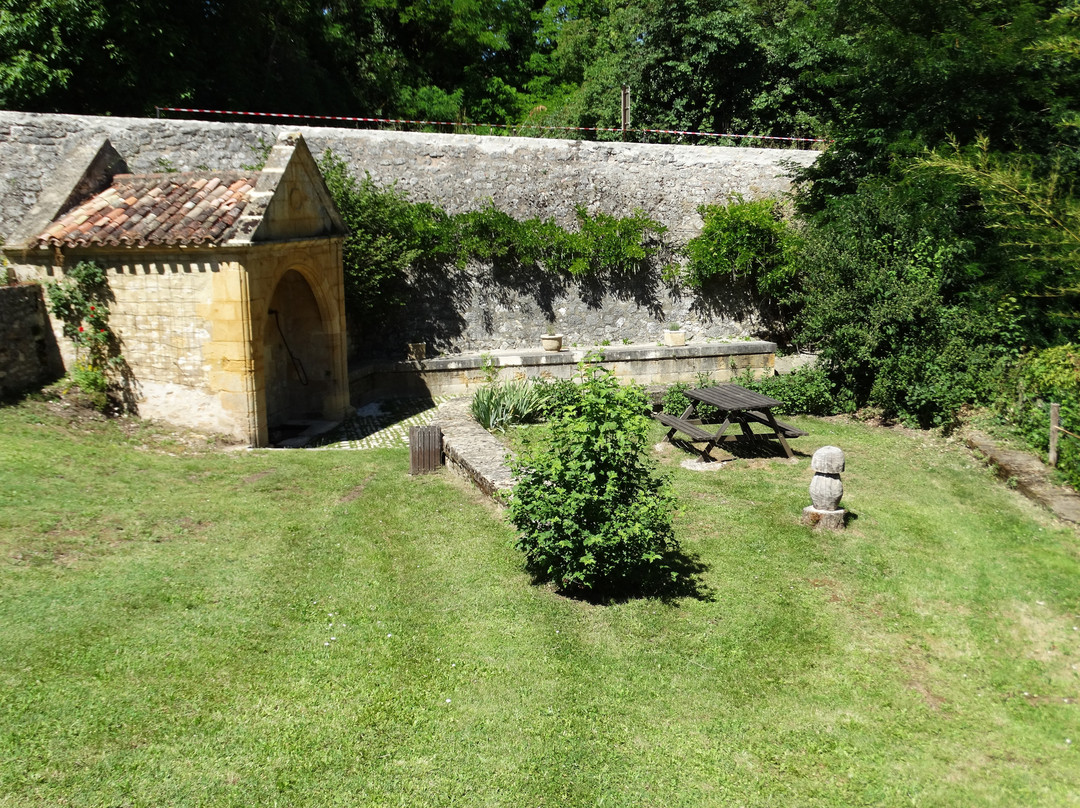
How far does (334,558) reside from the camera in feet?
25.6

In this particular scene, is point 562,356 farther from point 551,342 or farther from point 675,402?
point 675,402

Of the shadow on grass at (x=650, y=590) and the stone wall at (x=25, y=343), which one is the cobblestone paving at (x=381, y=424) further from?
the shadow on grass at (x=650, y=590)

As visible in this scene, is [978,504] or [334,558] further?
[978,504]

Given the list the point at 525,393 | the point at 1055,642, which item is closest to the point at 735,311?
the point at 525,393

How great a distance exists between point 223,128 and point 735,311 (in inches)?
425

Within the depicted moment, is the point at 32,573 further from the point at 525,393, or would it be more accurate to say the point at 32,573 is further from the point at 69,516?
the point at 525,393

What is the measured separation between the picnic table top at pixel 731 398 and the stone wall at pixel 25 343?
8798 millimetres

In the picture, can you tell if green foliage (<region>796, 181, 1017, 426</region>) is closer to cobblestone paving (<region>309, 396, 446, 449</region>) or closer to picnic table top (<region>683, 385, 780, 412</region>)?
picnic table top (<region>683, 385, 780, 412</region>)

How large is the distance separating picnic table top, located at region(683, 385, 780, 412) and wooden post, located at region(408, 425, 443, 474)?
3.81 meters

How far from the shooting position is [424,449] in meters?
10.5

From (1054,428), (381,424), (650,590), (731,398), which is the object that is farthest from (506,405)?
(1054,428)

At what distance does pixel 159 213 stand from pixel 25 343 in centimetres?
239

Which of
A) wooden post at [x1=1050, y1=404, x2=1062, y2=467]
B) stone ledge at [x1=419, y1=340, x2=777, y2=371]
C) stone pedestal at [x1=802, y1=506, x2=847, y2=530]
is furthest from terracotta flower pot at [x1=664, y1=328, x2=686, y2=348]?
stone pedestal at [x1=802, y1=506, x2=847, y2=530]

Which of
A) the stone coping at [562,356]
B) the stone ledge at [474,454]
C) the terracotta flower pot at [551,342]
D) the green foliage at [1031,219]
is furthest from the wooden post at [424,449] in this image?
the green foliage at [1031,219]
